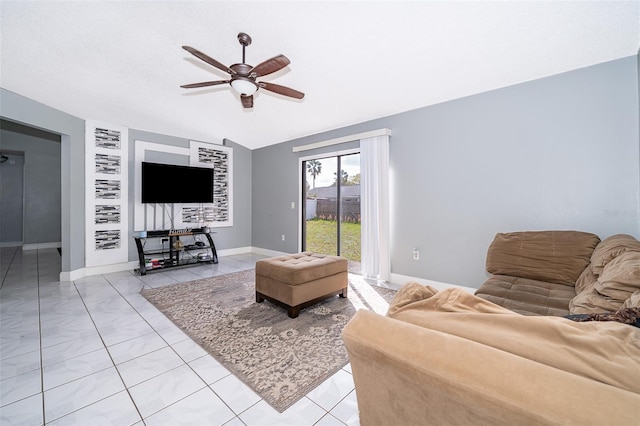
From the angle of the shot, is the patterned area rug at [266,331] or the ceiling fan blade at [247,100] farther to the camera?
the ceiling fan blade at [247,100]

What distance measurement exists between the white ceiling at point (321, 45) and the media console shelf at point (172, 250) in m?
2.19

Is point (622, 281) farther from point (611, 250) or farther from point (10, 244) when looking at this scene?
point (10, 244)

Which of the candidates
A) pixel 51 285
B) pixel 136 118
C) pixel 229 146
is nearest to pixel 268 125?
pixel 229 146

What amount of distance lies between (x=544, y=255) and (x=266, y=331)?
8.38 feet

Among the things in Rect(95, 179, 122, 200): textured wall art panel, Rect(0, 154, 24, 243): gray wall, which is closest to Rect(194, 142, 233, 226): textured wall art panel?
Rect(95, 179, 122, 200): textured wall art panel

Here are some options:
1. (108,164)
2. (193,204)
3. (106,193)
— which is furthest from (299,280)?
(108,164)

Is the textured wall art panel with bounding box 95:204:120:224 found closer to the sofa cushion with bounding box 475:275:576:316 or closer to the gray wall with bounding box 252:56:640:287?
the gray wall with bounding box 252:56:640:287

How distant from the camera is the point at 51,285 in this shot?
3.67 metres

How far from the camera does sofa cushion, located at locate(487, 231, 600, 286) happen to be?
214 cm

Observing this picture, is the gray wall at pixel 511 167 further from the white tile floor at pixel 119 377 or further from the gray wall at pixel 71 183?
the gray wall at pixel 71 183

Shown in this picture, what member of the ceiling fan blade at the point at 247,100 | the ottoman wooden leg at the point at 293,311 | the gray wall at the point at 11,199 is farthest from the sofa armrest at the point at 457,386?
the gray wall at the point at 11,199

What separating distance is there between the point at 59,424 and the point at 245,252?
4.86 m

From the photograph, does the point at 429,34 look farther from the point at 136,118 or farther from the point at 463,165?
the point at 136,118

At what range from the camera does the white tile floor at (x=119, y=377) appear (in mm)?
1443
